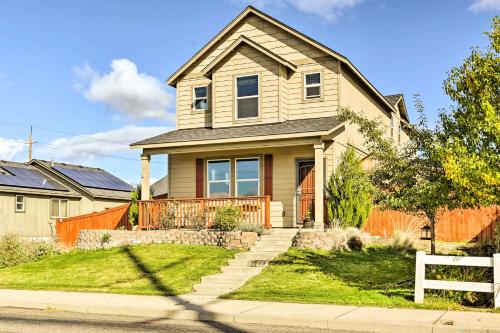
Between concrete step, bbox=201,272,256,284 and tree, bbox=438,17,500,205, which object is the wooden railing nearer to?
concrete step, bbox=201,272,256,284

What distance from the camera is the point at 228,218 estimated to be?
809 inches

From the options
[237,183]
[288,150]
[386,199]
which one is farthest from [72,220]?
[386,199]

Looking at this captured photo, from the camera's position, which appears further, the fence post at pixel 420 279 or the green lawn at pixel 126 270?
the green lawn at pixel 126 270

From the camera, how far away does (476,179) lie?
11.4 meters

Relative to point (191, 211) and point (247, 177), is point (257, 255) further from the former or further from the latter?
point (247, 177)

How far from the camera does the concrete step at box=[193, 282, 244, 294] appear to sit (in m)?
14.9

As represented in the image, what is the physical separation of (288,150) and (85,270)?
8.73 m

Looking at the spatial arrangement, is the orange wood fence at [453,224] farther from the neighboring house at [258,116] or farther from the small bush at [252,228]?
the small bush at [252,228]

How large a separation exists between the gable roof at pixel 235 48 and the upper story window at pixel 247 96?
3.46 ft

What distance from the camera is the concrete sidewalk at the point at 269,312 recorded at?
991 centimetres

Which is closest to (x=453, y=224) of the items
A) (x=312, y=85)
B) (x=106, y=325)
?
(x=312, y=85)

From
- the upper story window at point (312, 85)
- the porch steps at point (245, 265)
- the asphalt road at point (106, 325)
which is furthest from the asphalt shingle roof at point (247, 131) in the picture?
the asphalt road at point (106, 325)

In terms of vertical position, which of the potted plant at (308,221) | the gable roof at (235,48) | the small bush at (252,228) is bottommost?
the small bush at (252,228)

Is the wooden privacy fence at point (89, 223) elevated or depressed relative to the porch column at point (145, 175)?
depressed
